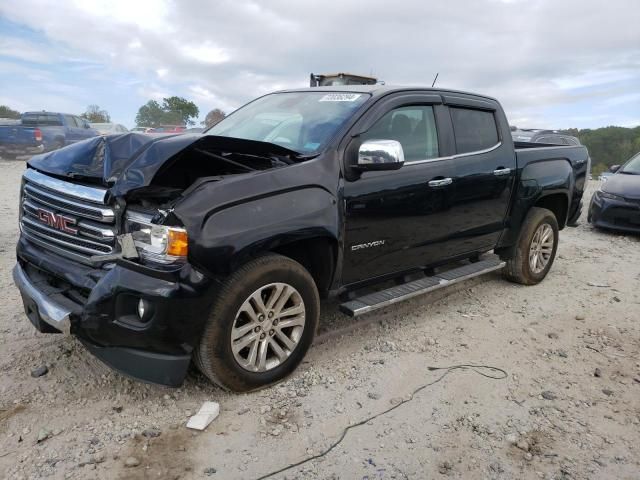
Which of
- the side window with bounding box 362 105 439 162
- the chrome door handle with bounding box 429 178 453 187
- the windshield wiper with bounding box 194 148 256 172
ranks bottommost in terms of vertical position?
the chrome door handle with bounding box 429 178 453 187

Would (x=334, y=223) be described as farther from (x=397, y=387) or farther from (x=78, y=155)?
(x=78, y=155)

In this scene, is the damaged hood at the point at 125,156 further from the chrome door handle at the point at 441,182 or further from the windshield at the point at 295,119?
the chrome door handle at the point at 441,182

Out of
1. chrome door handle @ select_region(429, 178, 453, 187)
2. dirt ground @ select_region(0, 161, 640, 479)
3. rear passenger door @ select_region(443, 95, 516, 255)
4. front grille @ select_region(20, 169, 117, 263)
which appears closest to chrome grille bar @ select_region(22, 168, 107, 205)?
front grille @ select_region(20, 169, 117, 263)

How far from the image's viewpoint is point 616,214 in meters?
8.28

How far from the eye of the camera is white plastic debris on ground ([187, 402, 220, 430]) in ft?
8.85

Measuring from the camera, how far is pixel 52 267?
299cm

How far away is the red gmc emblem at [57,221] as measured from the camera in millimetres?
2938

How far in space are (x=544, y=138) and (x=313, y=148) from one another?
11790mm

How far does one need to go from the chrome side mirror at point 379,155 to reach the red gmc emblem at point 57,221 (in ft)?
5.85

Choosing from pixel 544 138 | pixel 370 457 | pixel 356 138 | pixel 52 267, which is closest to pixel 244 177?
pixel 356 138

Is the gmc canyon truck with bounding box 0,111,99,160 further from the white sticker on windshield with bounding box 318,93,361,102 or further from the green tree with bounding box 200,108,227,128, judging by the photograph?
the white sticker on windshield with bounding box 318,93,361,102

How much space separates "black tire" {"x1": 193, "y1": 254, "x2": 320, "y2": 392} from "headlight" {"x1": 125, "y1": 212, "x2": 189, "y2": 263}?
32 cm

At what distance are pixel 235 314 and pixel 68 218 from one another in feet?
3.81

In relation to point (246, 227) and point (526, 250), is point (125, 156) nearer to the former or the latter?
point (246, 227)
